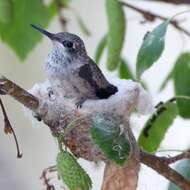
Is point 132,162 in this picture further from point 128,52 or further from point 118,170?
point 128,52

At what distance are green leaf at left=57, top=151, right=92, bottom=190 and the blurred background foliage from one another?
0.30m

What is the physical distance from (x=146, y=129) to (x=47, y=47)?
1844 mm

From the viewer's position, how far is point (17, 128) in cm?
297

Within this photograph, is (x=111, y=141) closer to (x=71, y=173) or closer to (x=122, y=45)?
(x=71, y=173)

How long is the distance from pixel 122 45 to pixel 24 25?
38cm

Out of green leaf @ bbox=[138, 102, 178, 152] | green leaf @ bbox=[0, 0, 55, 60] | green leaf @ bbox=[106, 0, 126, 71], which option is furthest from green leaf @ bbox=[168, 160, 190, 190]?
green leaf @ bbox=[0, 0, 55, 60]

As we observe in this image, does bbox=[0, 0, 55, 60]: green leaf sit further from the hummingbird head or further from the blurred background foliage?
the hummingbird head

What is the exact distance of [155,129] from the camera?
45.8 inches

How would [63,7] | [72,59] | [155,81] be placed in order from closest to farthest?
1. [72,59]
2. [63,7]
3. [155,81]

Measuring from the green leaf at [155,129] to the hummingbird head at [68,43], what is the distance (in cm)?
21

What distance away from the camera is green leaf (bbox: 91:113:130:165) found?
2.43 feet

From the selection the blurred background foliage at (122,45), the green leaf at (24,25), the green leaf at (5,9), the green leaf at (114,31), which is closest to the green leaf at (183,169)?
the blurred background foliage at (122,45)

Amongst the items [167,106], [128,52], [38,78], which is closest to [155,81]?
[128,52]

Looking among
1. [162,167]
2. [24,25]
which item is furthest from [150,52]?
[24,25]
